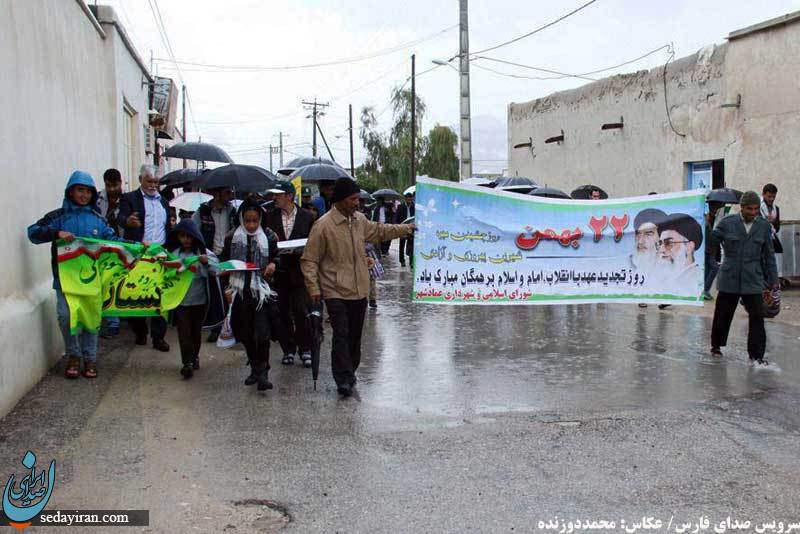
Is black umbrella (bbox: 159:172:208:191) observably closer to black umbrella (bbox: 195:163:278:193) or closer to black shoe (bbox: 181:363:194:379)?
black umbrella (bbox: 195:163:278:193)

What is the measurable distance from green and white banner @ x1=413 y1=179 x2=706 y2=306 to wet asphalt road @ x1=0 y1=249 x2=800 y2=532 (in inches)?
25.7

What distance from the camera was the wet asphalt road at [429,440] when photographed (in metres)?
4.30

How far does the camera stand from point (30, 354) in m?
6.56

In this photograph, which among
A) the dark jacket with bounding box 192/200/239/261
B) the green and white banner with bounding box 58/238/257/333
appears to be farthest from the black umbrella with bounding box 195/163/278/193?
the green and white banner with bounding box 58/238/257/333

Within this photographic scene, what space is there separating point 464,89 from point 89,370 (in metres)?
18.9

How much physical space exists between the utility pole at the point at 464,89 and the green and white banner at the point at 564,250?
49.9ft

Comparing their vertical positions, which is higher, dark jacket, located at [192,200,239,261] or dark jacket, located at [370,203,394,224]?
dark jacket, located at [370,203,394,224]

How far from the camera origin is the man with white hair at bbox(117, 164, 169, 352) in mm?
8438

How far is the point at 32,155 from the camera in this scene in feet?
23.5

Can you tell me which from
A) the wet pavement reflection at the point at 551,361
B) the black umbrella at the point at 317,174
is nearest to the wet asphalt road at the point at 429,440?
the wet pavement reflection at the point at 551,361

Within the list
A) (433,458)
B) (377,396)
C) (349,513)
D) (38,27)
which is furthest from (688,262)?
(38,27)

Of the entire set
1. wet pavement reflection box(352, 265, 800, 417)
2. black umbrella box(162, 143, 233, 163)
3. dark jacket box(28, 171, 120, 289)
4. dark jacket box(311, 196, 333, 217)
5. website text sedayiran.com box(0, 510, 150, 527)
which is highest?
black umbrella box(162, 143, 233, 163)

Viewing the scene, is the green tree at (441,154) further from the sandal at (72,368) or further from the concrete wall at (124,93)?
the sandal at (72,368)

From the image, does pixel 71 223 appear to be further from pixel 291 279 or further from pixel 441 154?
pixel 441 154
